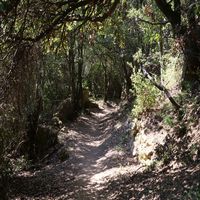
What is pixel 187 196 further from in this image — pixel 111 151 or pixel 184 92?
pixel 111 151

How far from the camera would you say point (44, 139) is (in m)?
18.6

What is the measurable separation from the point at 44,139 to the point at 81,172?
536cm

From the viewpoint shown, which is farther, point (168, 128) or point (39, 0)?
point (168, 128)

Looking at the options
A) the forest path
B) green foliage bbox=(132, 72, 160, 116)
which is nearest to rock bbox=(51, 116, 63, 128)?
the forest path

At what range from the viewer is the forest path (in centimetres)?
1152

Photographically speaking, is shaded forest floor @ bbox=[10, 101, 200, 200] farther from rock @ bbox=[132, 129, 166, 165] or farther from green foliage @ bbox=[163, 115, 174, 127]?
green foliage @ bbox=[163, 115, 174, 127]

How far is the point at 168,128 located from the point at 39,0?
6.60 metres

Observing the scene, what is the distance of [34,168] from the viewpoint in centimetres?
1633

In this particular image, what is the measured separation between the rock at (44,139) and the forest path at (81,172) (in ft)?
1.71

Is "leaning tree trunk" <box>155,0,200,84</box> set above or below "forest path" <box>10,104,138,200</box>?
above

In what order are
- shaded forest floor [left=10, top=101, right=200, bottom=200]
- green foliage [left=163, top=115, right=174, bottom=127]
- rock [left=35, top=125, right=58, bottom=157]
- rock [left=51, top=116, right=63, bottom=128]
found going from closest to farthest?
shaded forest floor [left=10, top=101, right=200, bottom=200] → green foliage [left=163, top=115, right=174, bottom=127] → rock [left=35, top=125, right=58, bottom=157] → rock [left=51, top=116, right=63, bottom=128]

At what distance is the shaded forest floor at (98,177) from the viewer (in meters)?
8.66

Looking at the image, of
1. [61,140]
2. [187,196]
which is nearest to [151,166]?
[187,196]

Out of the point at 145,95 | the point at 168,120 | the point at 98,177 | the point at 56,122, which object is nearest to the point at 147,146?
the point at 168,120
